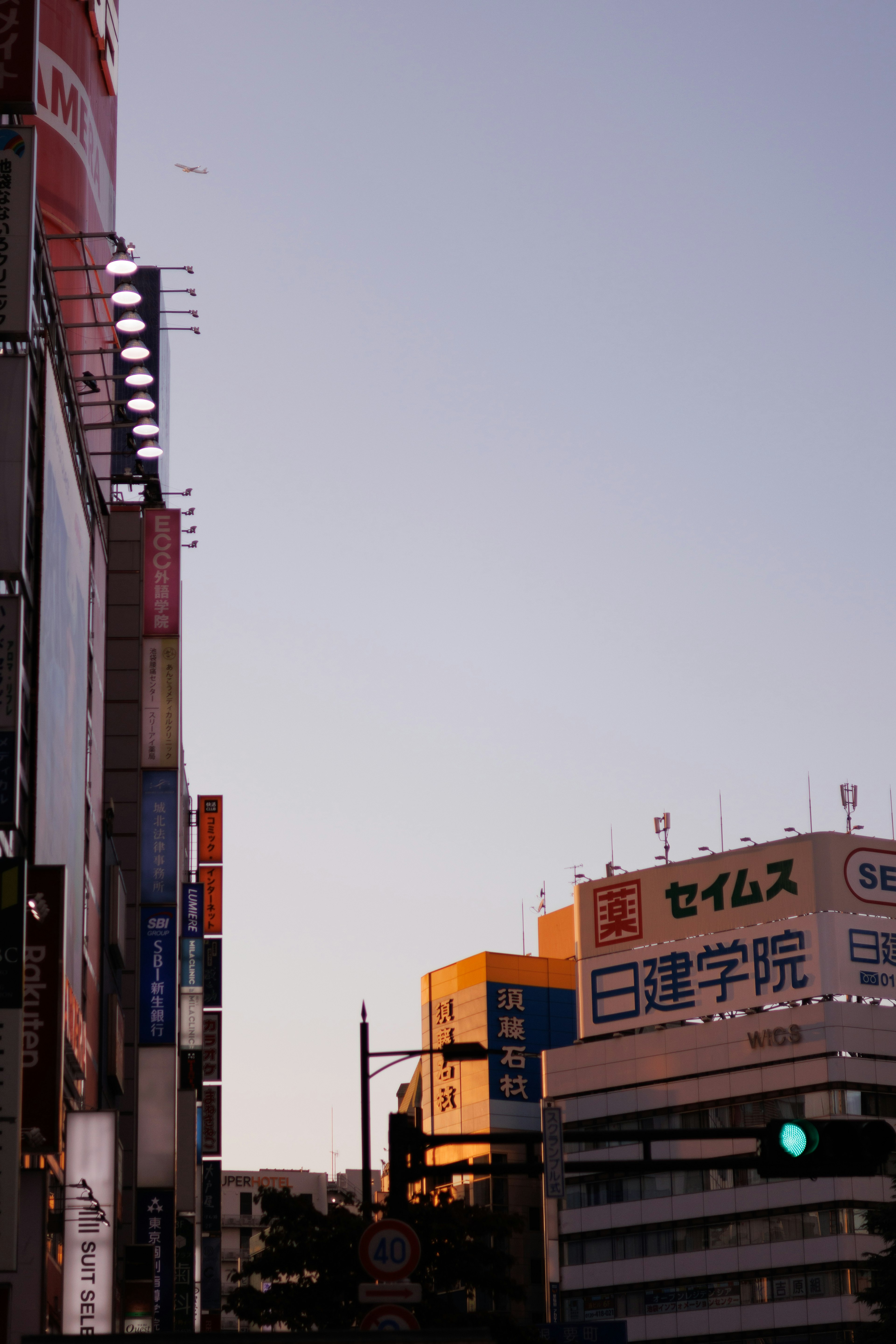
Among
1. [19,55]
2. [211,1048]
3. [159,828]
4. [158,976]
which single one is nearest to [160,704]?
[159,828]

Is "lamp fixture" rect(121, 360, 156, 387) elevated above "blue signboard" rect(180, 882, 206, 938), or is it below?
above

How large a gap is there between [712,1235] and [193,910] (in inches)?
1489

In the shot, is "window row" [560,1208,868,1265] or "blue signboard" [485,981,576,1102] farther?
"blue signboard" [485,981,576,1102]

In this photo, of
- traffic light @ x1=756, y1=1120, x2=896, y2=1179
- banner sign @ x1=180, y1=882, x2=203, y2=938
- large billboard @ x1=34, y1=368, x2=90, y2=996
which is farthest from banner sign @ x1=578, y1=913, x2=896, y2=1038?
traffic light @ x1=756, y1=1120, x2=896, y2=1179

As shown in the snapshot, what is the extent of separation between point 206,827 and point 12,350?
57.3 metres

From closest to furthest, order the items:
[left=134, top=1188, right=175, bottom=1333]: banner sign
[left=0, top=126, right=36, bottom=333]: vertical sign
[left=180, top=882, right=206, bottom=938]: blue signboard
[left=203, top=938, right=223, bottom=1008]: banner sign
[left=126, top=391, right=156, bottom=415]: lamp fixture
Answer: [left=0, top=126, right=36, bottom=333]: vertical sign
[left=126, top=391, right=156, bottom=415]: lamp fixture
[left=134, top=1188, right=175, bottom=1333]: banner sign
[left=180, top=882, right=206, bottom=938]: blue signboard
[left=203, top=938, right=223, bottom=1008]: banner sign

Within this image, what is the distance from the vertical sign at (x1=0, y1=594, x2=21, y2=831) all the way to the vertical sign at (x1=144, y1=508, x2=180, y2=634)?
3042cm

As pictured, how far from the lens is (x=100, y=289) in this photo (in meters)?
56.3

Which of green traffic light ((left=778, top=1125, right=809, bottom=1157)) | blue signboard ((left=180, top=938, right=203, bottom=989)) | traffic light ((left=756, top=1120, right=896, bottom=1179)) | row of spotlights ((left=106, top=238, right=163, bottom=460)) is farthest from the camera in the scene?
blue signboard ((left=180, top=938, right=203, bottom=989))

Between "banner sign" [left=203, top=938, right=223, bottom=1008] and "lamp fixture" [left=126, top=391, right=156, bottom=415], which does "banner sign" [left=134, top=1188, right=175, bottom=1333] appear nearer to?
"lamp fixture" [left=126, top=391, right=156, bottom=415]

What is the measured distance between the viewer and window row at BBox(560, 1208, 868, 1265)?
91.3 m

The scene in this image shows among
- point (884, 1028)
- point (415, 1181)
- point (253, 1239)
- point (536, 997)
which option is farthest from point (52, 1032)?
point (253, 1239)

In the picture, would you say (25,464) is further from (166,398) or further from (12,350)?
(166,398)

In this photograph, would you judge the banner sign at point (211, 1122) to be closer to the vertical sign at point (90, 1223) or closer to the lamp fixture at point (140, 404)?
the vertical sign at point (90, 1223)
